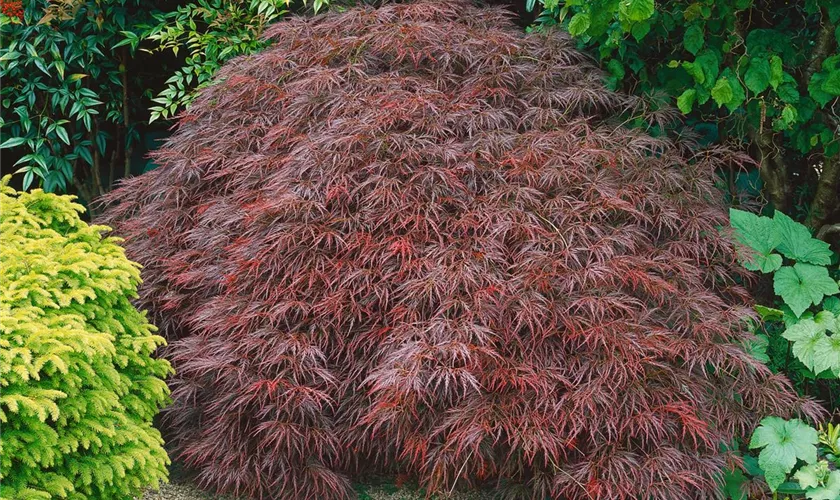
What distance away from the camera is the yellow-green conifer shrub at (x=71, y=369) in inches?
91.5

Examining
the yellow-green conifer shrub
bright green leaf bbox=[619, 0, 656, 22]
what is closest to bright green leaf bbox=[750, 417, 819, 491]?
bright green leaf bbox=[619, 0, 656, 22]

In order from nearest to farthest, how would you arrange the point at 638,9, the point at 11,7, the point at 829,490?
the point at 829,490
the point at 638,9
the point at 11,7

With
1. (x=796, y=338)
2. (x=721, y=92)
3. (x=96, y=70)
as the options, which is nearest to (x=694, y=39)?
(x=721, y=92)

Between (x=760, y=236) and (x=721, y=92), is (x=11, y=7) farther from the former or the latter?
(x=760, y=236)

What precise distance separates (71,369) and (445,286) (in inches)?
48.3

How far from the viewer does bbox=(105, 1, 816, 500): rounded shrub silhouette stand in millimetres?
2756

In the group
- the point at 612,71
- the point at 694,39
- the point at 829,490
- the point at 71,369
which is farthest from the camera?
the point at 612,71

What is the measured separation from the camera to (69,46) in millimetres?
4699

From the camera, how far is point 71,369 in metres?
2.48

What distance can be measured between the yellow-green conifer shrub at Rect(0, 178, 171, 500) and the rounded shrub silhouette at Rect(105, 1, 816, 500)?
13.4 inches

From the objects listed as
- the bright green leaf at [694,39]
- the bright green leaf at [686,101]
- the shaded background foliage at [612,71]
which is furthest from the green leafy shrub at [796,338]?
the bright green leaf at [694,39]

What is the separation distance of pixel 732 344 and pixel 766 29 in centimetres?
158

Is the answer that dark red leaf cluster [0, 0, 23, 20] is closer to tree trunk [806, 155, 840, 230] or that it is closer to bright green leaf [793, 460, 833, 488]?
tree trunk [806, 155, 840, 230]

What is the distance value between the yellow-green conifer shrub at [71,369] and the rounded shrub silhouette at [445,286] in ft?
1.11
